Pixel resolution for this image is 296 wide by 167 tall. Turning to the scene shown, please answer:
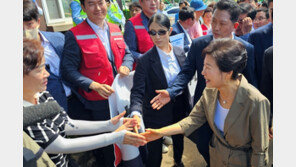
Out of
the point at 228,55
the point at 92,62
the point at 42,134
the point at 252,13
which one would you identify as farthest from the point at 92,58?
the point at 252,13

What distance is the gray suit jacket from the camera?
174cm

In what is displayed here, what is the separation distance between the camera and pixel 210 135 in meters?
2.42

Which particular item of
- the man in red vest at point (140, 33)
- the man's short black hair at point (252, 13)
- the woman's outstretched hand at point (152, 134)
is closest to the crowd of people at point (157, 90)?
the woman's outstretched hand at point (152, 134)

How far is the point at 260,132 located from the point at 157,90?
1.06 m

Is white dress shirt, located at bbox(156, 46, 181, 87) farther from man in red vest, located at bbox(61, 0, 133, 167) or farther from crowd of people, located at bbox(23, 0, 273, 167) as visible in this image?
man in red vest, located at bbox(61, 0, 133, 167)

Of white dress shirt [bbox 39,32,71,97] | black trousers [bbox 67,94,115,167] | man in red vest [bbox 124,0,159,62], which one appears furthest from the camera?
man in red vest [bbox 124,0,159,62]

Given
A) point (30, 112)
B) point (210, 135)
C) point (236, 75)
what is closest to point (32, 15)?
point (30, 112)

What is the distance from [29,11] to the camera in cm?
233

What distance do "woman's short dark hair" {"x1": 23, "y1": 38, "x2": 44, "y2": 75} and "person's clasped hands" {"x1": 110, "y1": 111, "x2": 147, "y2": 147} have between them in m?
0.93

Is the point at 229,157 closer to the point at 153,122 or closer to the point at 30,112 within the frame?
the point at 153,122

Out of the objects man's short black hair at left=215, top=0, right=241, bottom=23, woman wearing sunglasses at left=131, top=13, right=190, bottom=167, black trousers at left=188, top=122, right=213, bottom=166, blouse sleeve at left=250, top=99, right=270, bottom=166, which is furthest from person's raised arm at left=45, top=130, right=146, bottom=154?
man's short black hair at left=215, top=0, right=241, bottom=23

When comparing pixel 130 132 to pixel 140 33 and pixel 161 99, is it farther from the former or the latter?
pixel 140 33

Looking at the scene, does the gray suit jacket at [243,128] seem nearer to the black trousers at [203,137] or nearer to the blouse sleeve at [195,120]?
the blouse sleeve at [195,120]

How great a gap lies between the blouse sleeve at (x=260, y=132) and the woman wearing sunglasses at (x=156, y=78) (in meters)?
0.97
